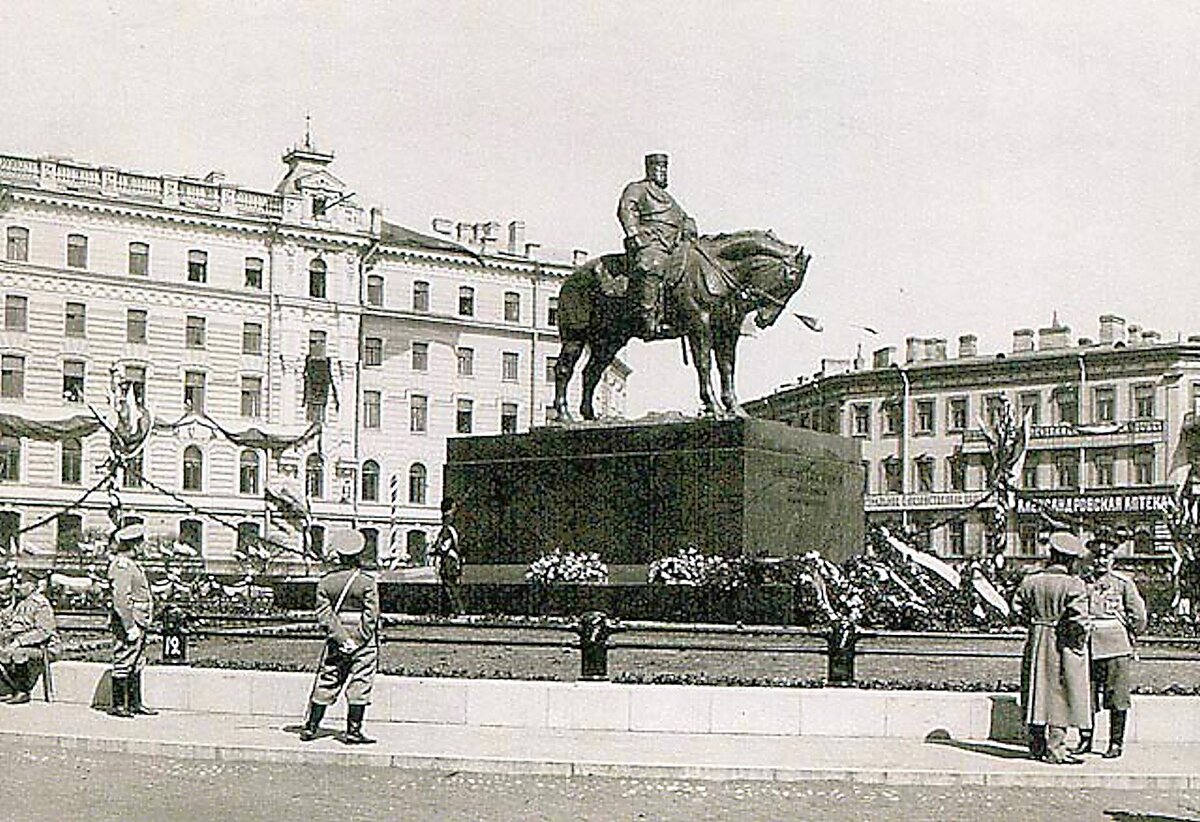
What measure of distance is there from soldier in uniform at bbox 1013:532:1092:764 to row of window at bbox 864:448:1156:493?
70621 mm

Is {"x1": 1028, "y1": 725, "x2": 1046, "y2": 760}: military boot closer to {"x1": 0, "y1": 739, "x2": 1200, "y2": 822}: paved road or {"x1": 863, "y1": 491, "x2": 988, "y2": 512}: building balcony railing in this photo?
{"x1": 0, "y1": 739, "x2": 1200, "y2": 822}: paved road

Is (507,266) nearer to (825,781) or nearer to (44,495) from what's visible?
(44,495)

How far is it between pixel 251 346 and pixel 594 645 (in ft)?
219

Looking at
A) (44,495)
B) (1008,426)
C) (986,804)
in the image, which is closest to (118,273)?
(44,495)

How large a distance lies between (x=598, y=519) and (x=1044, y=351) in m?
70.5

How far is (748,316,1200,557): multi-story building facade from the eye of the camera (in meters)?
80.4

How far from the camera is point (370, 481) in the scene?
79.6 meters

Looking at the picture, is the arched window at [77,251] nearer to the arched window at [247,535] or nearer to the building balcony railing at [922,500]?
the arched window at [247,535]

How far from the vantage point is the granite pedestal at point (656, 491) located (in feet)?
63.3

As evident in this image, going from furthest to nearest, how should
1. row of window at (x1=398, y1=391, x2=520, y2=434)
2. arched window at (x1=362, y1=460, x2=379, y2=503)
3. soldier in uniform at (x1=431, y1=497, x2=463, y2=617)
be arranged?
row of window at (x1=398, y1=391, x2=520, y2=434), arched window at (x1=362, y1=460, x2=379, y2=503), soldier in uniform at (x1=431, y1=497, x2=463, y2=617)

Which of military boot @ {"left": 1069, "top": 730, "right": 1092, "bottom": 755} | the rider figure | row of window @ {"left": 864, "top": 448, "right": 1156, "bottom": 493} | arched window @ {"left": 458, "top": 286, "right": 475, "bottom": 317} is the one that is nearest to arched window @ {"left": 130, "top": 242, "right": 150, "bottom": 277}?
arched window @ {"left": 458, "top": 286, "right": 475, "bottom": 317}

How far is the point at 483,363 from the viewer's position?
283ft

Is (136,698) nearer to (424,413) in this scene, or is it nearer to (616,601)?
(616,601)

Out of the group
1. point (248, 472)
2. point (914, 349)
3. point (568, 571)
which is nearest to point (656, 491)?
→ point (568, 571)
